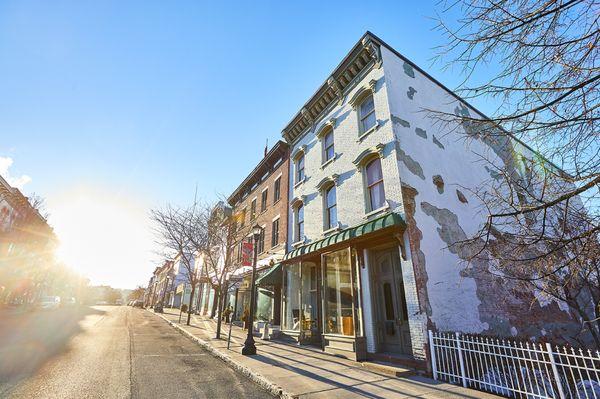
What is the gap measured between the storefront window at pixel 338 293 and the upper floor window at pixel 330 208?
1.85 m

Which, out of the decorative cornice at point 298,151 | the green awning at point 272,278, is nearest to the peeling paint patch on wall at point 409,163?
the decorative cornice at point 298,151

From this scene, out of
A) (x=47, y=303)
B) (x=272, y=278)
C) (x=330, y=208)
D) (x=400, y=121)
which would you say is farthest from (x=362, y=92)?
(x=47, y=303)

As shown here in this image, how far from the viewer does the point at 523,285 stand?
11.3 m

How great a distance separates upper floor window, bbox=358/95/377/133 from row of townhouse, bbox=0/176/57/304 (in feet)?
119

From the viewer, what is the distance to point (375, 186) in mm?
11445

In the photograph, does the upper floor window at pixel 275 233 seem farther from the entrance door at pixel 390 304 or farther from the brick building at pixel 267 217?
the entrance door at pixel 390 304

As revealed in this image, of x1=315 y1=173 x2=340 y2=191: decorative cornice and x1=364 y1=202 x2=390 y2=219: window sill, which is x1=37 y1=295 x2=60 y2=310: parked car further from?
x1=364 y1=202 x2=390 y2=219: window sill

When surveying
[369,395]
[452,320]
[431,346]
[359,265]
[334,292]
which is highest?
[359,265]

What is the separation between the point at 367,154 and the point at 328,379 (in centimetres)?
826

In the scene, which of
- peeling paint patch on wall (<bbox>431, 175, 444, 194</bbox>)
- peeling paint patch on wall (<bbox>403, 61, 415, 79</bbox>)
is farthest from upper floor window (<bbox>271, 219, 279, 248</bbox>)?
peeling paint patch on wall (<bbox>403, 61, 415, 79</bbox>)

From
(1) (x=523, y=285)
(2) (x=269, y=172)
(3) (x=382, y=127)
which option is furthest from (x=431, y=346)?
(2) (x=269, y=172)

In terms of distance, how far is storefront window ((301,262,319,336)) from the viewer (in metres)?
12.7

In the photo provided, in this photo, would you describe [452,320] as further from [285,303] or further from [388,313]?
[285,303]

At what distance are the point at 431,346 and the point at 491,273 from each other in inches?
204
